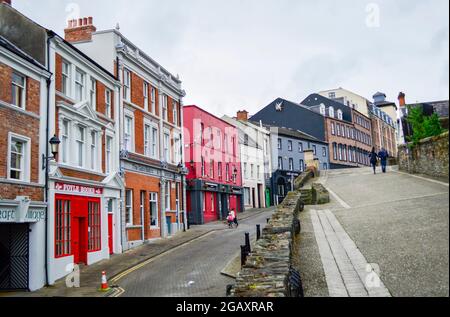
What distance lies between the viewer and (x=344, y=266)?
29.6 feet

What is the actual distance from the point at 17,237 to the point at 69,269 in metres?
2.72

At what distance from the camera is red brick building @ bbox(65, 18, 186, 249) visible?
86.5ft

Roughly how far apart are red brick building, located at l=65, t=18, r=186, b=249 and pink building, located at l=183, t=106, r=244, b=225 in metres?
4.62

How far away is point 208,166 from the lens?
1672 inches

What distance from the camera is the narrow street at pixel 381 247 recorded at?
666 centimetres

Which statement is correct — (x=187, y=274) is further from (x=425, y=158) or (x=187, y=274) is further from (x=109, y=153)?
(x=425, y=158)

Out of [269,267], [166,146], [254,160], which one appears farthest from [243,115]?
[269,267]

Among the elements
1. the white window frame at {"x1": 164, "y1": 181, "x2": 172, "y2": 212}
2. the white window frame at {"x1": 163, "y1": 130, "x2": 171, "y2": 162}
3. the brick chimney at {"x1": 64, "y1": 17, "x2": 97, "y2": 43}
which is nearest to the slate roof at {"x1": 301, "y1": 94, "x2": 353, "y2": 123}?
the white window frame at {"x1": 163, "y1": 130, "x2": 171, "y2": 162}

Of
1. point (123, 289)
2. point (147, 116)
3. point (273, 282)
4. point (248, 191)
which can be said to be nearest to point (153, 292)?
point (123, 289)

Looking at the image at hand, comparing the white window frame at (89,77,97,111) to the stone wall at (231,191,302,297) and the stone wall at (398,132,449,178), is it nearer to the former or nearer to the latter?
the stone wall at (231,191,302,297)

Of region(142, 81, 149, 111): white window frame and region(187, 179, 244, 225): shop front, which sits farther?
region(187, 179, 244, 225): shop front

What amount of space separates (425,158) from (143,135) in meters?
16.4

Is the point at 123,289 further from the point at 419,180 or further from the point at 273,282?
the point at 419,180

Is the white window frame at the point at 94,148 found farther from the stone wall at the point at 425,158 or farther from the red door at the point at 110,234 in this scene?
the stone wall at the point at 425,158
